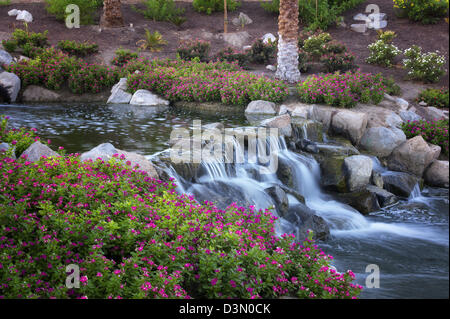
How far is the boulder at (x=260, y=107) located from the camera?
39.7 feet

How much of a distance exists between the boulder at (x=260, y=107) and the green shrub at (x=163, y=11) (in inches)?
511

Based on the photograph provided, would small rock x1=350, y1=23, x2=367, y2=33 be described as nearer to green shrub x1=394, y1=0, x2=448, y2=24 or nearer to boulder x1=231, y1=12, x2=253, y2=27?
green shrub x1=394, y1=0, x2=448, y2=24

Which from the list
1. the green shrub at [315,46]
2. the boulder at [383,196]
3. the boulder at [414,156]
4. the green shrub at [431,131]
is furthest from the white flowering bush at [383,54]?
the boulder at [383,196]

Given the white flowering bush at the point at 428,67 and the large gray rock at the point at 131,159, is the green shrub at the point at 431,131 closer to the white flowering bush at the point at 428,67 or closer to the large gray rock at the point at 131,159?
the white flowering bush at the point at 428,67

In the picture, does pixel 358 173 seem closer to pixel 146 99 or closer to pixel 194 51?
pixel 146 99

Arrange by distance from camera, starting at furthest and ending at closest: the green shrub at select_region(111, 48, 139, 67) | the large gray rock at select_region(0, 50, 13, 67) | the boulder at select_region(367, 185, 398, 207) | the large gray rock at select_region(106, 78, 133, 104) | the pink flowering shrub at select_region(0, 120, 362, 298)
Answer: the green shrub at select_region(111, 48, 139, 67)
the large gray rock at select_region(0, 50, 13, 67)
the large gray rock at select_region(106, 78, 133, 104)
the boulder at select_region(367, 185, 398, 207)
the pink flowering shrub at select_region(0, 120, 362, 298)

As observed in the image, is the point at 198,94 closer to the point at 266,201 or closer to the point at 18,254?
the point at 266,201

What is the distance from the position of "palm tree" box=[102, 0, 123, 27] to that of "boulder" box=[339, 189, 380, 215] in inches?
677

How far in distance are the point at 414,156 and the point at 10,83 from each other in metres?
12.4

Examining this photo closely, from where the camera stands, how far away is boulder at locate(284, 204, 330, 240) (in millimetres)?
6855

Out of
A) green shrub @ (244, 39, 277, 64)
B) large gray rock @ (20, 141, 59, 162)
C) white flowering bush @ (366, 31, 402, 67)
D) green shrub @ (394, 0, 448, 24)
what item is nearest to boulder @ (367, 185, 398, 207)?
large gray rock @ (20, 141, 59, 162)

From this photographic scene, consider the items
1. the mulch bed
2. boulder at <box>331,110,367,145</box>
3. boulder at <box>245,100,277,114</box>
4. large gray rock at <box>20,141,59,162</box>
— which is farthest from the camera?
the mulch bed

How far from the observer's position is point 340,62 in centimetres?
1600
